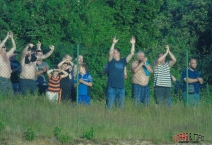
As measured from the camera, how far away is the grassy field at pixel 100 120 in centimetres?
1702

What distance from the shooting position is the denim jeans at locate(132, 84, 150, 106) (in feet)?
65.1

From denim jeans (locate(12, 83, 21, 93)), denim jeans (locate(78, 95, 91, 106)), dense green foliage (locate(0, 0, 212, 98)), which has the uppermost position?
dense green foliage (locate(0, 0, 212, 98))

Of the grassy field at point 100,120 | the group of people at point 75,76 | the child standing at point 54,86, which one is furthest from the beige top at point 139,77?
the child standing at point 54,86

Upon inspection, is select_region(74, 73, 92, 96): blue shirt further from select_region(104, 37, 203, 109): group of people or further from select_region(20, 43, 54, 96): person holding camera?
select_region(20, 43, 54, 96): person holding camera

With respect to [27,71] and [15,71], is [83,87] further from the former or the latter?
[15,71]

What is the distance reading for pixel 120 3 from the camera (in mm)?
34312

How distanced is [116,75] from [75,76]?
118cm

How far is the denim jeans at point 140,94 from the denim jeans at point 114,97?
0.50m

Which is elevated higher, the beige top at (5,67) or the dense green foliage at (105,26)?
the dense green foliage at (105,26)

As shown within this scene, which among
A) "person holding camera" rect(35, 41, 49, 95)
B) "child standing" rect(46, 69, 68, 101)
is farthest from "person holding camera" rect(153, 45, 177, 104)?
"person holding camera" rect(35, 41, 49, 95)

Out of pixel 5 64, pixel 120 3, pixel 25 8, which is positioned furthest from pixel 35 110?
pixel 120 3

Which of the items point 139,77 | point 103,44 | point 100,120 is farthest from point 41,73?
point 103,44

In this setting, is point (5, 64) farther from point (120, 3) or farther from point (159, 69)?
point (120, 3)

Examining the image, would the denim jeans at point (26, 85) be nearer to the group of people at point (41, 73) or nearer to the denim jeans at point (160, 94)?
the group of people at point (41, 73)
